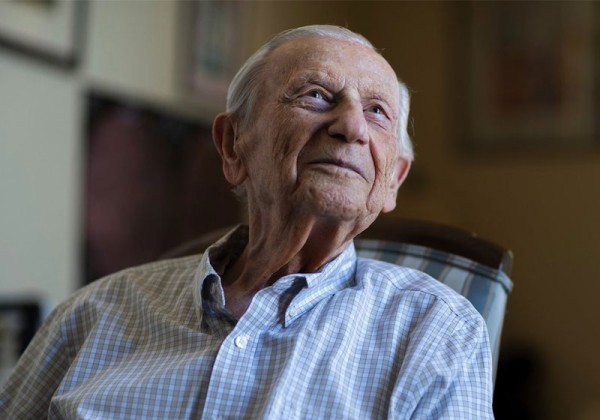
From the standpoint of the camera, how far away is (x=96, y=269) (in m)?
2.95

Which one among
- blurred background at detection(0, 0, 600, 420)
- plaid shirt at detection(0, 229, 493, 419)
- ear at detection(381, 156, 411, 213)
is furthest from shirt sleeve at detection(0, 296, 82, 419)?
blurred background at detection(0, 0, 600, 420)

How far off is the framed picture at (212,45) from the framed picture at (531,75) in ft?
5.02

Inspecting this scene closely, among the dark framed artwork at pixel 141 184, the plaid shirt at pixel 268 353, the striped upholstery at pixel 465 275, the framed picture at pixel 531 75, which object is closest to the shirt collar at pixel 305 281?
the plaid shirt at pixel 268 353

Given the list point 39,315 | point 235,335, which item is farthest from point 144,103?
point 235,335

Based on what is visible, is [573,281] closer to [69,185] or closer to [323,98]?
[69,185]

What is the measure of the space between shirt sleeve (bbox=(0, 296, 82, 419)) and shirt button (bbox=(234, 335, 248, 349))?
0.35 metres

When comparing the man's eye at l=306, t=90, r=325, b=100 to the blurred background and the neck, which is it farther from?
the blurred background

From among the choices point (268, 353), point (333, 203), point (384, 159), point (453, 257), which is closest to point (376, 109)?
point (384, 159)

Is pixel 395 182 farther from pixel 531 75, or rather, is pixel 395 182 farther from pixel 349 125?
pixel 531 75

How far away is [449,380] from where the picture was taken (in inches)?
40.5

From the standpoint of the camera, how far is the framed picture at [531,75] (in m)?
4.29

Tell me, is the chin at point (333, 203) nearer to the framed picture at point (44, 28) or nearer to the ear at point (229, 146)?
the ear at point (229, 146)

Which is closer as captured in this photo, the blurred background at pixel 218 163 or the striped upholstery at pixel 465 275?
the striped upholstery at pixel 465 275

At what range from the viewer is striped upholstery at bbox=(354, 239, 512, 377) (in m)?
1.33
